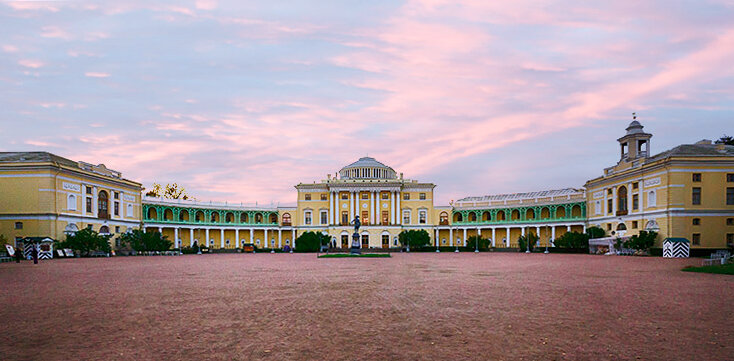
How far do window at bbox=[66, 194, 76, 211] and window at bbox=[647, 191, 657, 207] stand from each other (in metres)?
60.5

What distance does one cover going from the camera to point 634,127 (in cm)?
6166

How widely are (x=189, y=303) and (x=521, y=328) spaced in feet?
28.2

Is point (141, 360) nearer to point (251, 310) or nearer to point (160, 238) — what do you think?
point (251, 310)

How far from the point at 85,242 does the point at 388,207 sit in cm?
4888

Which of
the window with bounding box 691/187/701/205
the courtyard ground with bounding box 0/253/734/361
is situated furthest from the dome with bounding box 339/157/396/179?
the courtyard ground with bounding box 0/253/734/361

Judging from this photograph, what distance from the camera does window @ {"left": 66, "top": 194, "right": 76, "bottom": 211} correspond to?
5241 centimetres

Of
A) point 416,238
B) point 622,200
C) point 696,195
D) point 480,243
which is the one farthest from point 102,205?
point 696,195

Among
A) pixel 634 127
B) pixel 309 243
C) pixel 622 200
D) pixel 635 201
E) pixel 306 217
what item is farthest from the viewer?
pixel 306 217

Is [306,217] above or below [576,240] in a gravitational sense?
above

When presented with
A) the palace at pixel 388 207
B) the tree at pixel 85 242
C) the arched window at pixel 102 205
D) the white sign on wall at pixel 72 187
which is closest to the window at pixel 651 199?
the palace at pixel 388 207

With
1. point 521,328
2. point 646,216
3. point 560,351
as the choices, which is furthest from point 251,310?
point 646,216

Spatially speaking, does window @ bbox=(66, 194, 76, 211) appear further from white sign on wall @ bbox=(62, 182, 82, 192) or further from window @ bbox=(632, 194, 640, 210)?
window @ bbox=(632, 194, 640, 210)

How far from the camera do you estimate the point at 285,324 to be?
1016cm

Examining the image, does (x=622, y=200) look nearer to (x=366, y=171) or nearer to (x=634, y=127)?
(x=634, y=127)
